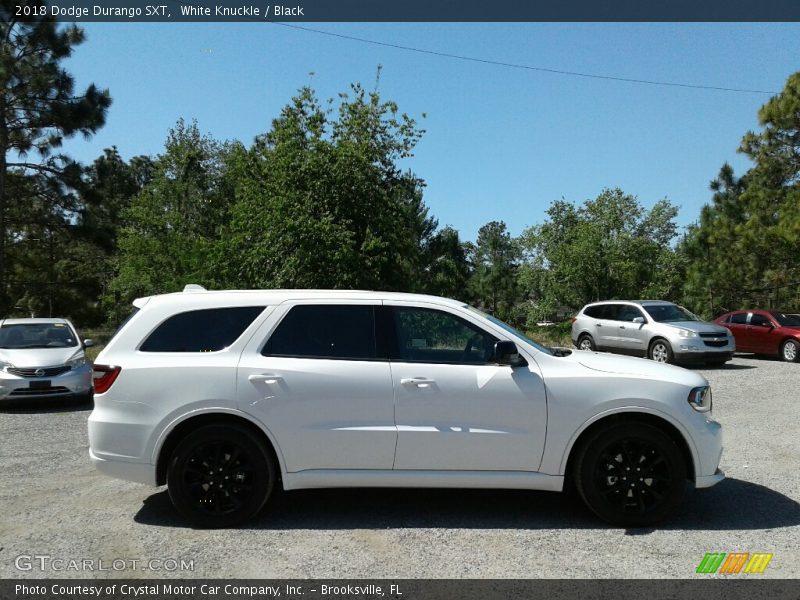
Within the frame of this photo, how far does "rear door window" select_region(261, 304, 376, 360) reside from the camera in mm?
5449

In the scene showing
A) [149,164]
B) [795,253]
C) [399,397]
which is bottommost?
[399,397]

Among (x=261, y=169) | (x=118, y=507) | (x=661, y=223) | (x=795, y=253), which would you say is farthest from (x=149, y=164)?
(x=118, y=507)

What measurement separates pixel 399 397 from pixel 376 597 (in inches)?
60.5

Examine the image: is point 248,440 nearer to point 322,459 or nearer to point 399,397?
point 322,459

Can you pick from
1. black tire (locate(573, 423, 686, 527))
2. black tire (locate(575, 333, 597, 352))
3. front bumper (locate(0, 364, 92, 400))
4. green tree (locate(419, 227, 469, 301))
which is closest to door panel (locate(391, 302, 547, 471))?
black tire (locate(573, 423, 686, 527))

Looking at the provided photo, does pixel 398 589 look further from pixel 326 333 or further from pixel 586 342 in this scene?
pixel 586 342

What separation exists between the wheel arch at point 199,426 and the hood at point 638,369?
2383mm

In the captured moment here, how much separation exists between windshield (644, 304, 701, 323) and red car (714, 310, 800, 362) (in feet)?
8.81

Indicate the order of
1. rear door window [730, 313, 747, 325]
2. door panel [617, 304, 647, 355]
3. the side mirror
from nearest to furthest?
the side mirror → door panel [617, 304, 647, 355] → rear door window [730, 313, 747, 325]

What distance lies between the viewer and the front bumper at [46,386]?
1112 cm

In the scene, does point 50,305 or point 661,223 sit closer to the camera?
point 50,305

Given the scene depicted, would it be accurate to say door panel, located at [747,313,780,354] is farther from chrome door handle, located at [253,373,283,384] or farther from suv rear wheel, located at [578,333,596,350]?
chrome door handle, located at [253,373,283,384]

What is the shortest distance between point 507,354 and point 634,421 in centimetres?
106

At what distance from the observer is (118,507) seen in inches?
230
